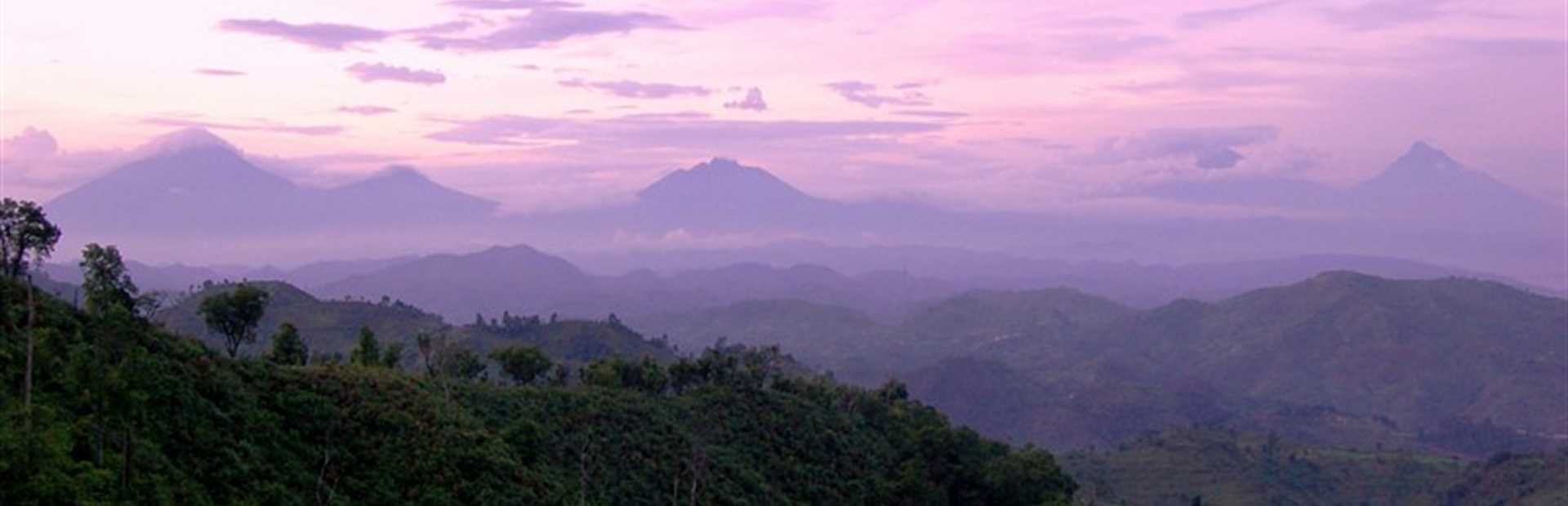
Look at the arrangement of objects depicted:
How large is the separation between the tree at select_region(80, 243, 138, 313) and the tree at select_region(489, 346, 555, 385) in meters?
20.6

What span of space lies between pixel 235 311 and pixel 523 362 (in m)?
13.8

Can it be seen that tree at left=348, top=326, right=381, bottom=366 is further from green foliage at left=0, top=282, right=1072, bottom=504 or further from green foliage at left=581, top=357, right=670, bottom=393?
green foliage at left=581, top=357, right=670, bottom=393

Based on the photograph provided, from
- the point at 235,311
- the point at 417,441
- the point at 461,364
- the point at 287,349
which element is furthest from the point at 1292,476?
the point at 417,441

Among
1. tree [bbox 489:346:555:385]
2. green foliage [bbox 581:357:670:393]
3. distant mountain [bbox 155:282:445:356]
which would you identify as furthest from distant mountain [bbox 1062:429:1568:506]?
distant mountain [bbox 155:282:445:356]

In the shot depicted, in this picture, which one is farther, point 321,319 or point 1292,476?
point 1292,476

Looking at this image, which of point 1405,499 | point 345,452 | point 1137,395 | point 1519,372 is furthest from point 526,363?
point 1519,372

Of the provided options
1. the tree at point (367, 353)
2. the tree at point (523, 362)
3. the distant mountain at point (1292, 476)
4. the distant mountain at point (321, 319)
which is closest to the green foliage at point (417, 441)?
the tree at point (523, 362)

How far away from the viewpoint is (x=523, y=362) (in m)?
59.2

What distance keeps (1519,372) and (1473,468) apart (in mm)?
100878

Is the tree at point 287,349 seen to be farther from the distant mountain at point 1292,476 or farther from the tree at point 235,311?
the distant mountain at point 1292,476

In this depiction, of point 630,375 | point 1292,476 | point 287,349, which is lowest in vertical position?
point 1292,476

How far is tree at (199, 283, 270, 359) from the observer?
159 ft

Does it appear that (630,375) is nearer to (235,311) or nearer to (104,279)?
(235,311)

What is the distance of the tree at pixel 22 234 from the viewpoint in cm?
3378
